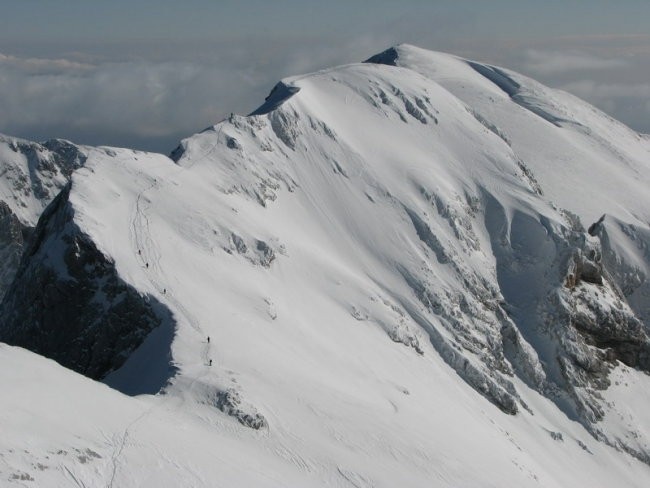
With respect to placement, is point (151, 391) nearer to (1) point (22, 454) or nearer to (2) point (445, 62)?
(1) point (22, 454)

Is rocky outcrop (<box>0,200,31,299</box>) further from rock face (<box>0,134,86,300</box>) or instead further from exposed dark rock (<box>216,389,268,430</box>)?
exposed dark rock (<box>216,389,268,430</box>)

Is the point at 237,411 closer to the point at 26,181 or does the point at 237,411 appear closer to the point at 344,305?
the point at 344,305

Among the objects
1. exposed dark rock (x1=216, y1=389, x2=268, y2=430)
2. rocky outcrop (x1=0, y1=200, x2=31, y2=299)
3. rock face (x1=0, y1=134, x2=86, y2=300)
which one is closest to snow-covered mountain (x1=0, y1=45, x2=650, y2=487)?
exposed dark rock (x1=216, y1=389, x2=268, y2=430)

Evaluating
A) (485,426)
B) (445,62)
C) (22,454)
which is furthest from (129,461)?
(445,62)

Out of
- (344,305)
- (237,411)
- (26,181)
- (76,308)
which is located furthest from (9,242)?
(237,411)

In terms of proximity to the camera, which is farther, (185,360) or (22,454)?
(185,360)

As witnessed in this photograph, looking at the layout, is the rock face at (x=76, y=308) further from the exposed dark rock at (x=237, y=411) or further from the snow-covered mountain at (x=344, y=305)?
the exposed dark rock at (x=237, y=411)
